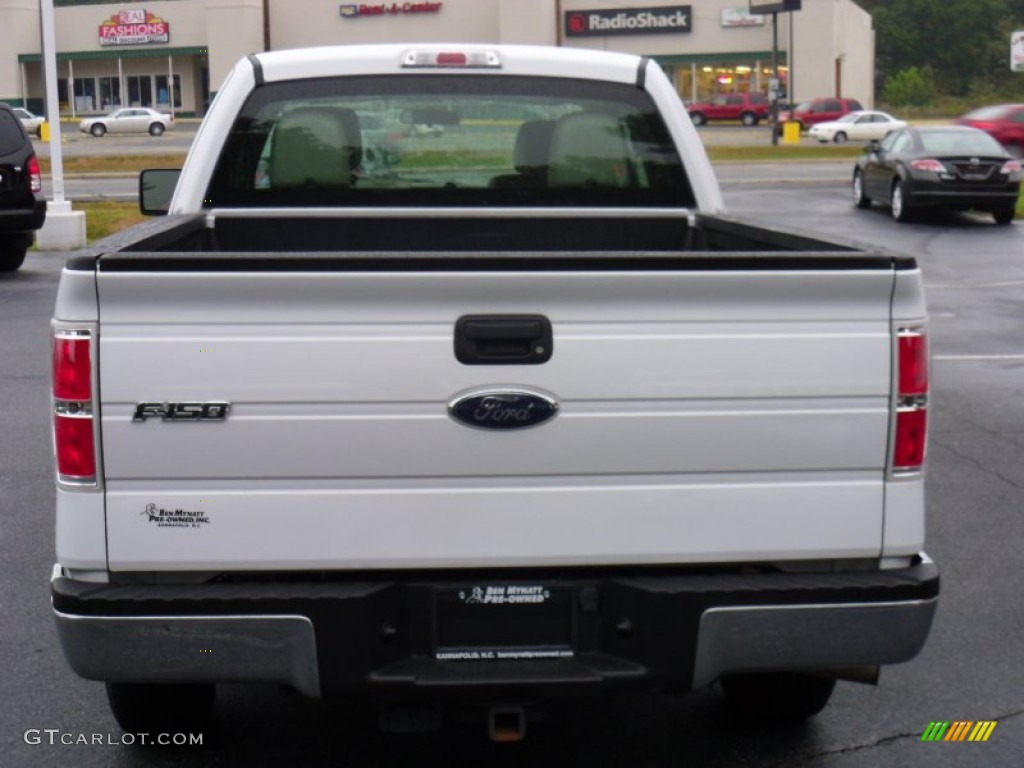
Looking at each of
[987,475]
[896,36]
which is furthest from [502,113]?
[896,36]

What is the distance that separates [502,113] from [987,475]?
3796 mm

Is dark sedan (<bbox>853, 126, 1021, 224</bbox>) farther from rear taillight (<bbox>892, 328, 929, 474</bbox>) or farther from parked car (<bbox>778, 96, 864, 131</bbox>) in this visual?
parked car (<bbox>778, 96, 864, 131</bbox>)

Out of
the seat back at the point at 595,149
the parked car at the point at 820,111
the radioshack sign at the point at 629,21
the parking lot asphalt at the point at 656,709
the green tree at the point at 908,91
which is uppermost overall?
the radioshack sign at the point at 629,21

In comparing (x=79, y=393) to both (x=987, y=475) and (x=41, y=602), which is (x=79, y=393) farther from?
(x=987, y=475)

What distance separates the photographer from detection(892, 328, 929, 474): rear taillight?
3.60 m

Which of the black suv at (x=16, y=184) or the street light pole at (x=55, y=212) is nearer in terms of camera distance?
the black suv at (x=16, y=184)

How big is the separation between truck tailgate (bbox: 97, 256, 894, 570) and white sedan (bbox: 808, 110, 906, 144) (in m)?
56.1

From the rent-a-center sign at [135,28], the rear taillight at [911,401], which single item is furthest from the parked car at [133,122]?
the rear taillight at [911,401]

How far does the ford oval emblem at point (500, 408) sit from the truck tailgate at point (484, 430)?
19 mm

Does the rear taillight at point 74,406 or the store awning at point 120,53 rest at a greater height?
the store awning at point 120,53

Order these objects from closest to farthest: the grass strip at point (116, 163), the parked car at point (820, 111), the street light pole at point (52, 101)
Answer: the street light pole at point (52, 101), the grass strip at point (116, 163), the parked car at point (820, 111)

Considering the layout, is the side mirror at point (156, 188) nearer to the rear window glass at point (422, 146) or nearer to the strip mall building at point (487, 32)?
the rear window glass at point (422, 146)

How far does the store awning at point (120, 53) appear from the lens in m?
75.9

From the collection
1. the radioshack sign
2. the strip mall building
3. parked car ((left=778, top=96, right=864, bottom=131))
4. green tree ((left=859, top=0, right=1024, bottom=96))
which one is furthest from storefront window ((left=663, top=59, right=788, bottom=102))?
green tree ((left=859, top=0, right=1024, bottom=96))
